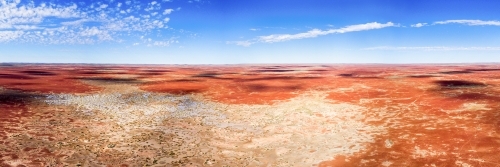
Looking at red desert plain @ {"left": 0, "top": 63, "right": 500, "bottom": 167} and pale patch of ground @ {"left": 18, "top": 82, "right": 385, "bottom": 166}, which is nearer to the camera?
red desert plain @ {"left": 0, "top": 63, "right": 500, "bottom": 167}

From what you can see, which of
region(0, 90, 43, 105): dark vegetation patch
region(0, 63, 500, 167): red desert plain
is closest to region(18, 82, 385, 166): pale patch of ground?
region(0, 63, 500, 167): red desert plain

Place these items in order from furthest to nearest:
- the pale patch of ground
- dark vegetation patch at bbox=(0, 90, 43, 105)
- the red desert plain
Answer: dark vegetation patch at bbox=(0, 90, 43, 105) < the pale patch of ground < the red desert plain

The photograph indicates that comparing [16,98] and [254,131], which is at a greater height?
[16,98]

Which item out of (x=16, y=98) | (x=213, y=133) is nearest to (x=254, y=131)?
(x=213, y=133)

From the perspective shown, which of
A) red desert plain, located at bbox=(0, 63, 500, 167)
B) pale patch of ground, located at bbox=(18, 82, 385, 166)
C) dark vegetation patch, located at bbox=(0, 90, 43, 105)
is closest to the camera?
red desert plain, located at bbox=(0, 63, 500, 167)

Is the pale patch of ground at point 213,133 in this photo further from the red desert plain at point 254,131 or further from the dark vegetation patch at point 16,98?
the dark vegetation patch at point 16,98

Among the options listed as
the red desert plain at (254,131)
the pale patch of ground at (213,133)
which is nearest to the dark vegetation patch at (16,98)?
the red desert plain at (254,131)

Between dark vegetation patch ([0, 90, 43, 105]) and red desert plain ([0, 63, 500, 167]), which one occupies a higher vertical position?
dark vegetation patch ([0, 90, 43, 105])

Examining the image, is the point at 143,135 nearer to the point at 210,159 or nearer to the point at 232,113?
the point at 210,159

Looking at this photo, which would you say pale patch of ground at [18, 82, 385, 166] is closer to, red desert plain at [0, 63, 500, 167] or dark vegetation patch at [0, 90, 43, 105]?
red desert plain at [0, 63, 500, 167]

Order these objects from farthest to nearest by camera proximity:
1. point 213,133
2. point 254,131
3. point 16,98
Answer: point 16,98, point 254,131, point 213,133

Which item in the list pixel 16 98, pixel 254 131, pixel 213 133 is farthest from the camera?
pixel 16 98

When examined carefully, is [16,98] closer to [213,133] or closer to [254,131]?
[213,133]
